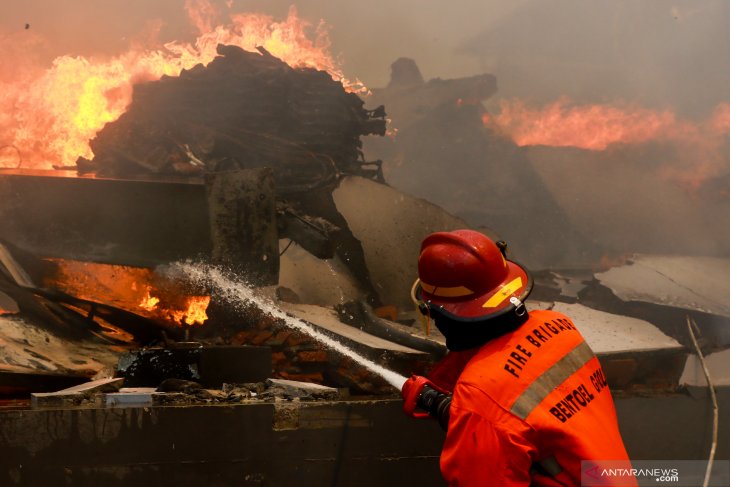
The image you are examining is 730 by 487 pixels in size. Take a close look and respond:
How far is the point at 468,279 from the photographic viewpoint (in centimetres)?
243

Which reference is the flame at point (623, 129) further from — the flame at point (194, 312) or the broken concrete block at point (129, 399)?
the broken concrete block at point (129, 399)

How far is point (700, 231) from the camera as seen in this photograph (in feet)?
47.6

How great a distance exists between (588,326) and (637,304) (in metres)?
2.36

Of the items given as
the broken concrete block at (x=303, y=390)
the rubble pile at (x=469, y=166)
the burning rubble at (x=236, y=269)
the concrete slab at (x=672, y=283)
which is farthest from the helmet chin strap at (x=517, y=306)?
the rubble pile at (x=469, y=166)

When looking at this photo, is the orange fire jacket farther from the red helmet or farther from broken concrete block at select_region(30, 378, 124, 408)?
broken concrete block at select_region(30, 378, 124, 408)

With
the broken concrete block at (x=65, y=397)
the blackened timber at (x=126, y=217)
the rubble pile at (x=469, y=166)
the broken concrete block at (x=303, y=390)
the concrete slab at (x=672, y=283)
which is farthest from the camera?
the rubble pile at (x=469, y=166)

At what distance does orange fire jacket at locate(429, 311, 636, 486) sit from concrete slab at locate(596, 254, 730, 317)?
7.34 meters

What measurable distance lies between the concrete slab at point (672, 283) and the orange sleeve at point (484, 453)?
25.1 ft

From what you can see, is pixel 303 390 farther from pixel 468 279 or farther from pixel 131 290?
pixel 131 290

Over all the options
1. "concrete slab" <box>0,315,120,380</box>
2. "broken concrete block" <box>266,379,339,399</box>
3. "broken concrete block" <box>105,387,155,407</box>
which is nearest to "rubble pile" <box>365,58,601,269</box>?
"concrete slab" <box>0,315,120,380</box>

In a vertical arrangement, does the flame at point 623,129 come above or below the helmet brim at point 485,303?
below

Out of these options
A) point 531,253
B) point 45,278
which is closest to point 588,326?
point 45,278

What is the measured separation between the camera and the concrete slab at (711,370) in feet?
20.0

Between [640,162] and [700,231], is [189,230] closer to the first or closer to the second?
[700,231]
